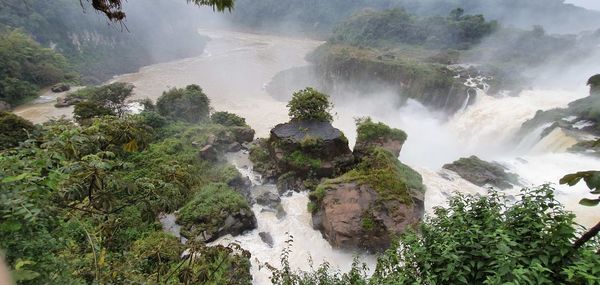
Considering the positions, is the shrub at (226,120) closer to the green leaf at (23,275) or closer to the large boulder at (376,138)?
the large boulder at (376,138)

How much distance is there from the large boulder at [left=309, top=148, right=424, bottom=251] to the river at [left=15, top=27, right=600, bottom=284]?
1.92 ft

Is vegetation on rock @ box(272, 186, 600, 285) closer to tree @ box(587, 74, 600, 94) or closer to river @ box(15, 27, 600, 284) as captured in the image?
river @ box(15, 27, 600, 284)

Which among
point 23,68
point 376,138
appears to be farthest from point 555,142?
point 23,68

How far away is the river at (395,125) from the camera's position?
40.0 ft

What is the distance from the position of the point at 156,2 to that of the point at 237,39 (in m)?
15.5

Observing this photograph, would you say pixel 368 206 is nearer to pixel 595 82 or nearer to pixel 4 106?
pixel 595 82

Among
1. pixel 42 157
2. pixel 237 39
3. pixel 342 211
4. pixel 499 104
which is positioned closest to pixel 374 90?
pixel 499 104

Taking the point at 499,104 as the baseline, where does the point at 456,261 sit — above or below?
above

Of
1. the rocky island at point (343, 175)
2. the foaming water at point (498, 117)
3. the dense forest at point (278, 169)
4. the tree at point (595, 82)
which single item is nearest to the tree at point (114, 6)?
the dense forest at point (278, 169)

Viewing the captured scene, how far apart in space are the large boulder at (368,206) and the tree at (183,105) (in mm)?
11911

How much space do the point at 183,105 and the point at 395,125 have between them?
1657 centimetres

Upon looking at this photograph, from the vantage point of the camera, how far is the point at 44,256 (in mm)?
2564

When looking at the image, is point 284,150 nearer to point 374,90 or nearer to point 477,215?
point 477,215

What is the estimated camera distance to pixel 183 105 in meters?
21.3
